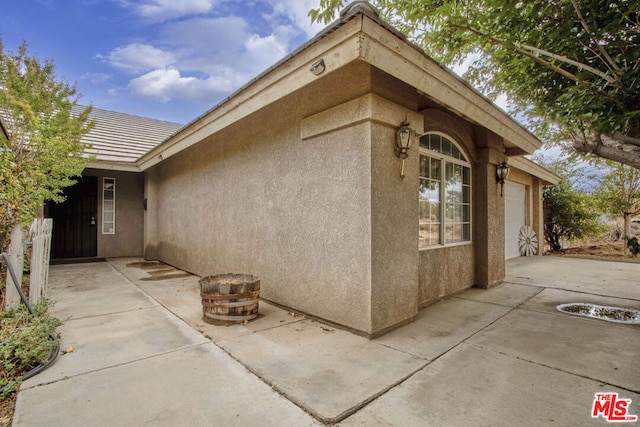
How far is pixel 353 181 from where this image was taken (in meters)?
3.50

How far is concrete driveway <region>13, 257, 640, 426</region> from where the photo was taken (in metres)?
2.07

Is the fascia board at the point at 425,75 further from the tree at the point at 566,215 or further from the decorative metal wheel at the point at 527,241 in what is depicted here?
the tree at the point at 566,215

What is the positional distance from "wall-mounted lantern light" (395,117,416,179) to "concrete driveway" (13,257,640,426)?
84.7 inches

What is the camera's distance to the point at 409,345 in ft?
10.6

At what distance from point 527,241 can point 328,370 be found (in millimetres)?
11339

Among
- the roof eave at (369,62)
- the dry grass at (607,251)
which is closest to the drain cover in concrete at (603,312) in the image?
the roof eave at (369,62)

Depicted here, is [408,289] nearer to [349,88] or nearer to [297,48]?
[349,88]

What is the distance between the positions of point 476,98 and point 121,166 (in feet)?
30.0

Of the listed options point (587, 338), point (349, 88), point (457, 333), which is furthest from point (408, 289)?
point (349, 88)

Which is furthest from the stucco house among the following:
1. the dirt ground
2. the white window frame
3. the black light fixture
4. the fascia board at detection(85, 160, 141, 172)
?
the dirt ground

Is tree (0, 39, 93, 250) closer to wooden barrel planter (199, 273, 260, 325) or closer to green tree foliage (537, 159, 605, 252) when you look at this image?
wooden barrel planter (199, 273, 260, 325)

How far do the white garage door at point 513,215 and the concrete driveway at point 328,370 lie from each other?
6.15m

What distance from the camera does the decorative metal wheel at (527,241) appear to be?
11.0 m

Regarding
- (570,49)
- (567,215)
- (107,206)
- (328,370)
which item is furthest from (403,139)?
(567,215)
